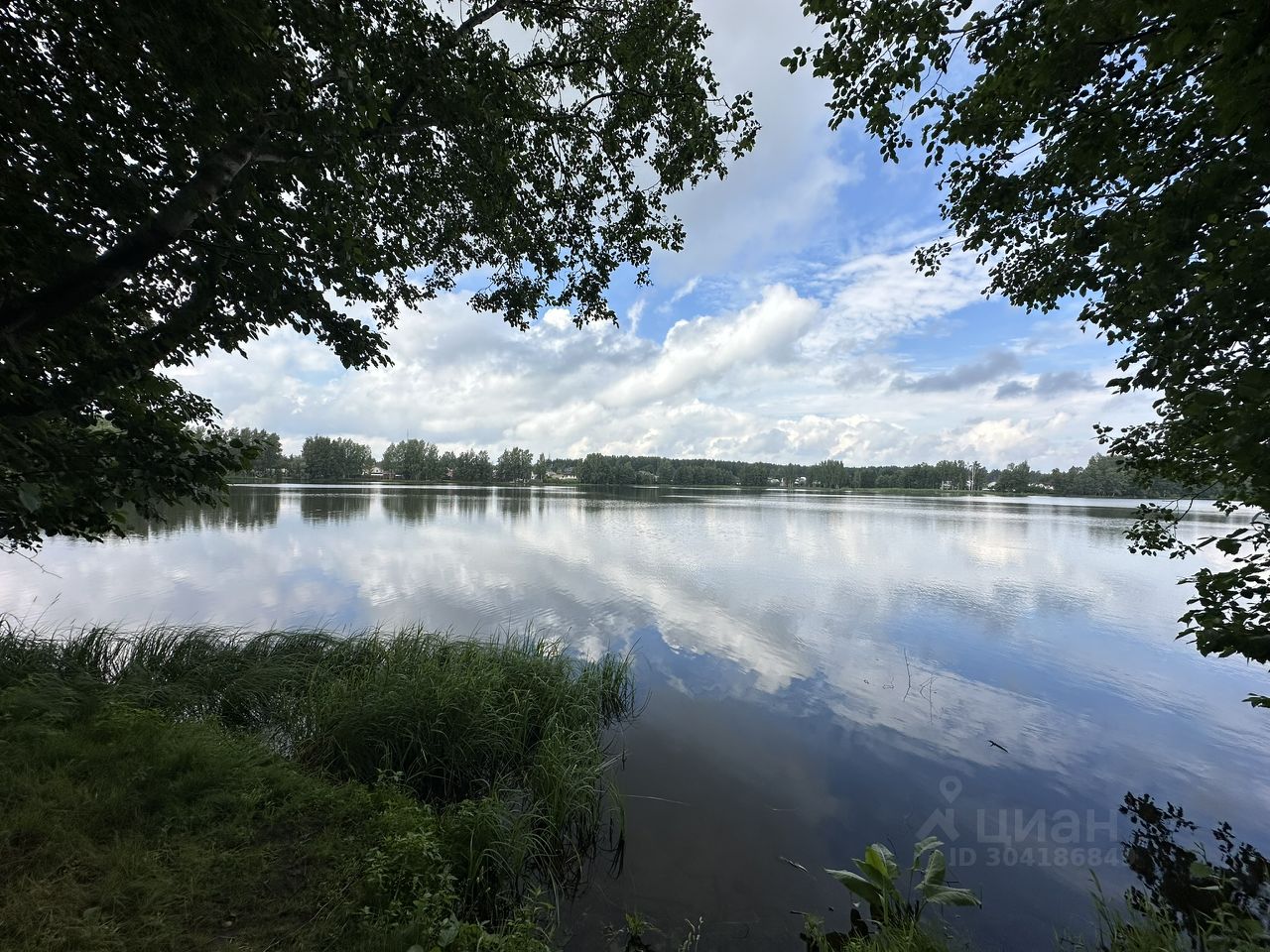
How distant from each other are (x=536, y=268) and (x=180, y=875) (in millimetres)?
7554

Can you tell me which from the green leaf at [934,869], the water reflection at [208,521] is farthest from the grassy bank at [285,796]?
the water reflection at [208,521]

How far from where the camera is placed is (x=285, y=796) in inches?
160

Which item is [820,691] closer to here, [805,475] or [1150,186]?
[1150,186]

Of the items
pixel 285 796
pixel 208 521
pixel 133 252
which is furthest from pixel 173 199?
pixel 208 521

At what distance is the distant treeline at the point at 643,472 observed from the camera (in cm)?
10188

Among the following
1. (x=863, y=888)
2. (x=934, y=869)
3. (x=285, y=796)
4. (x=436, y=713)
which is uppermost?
(x=285, y=796)

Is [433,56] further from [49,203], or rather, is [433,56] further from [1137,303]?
[1137,303]

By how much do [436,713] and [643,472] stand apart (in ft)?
441

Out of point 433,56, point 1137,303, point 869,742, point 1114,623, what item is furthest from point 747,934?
point 1114,623

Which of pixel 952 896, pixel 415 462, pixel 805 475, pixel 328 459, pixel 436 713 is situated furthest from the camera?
pixel 805 475

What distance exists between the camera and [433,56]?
4332 mm

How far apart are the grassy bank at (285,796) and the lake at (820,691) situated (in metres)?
0.94

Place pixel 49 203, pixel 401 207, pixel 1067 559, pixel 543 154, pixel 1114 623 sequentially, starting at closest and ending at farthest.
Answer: pixel 49 203 < pixel 401 207 < pixel 543 154 < pixel 1114 623 < pixel 1067 559

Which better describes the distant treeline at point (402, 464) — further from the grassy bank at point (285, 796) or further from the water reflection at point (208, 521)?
the grassy bank at point (285, 796)
